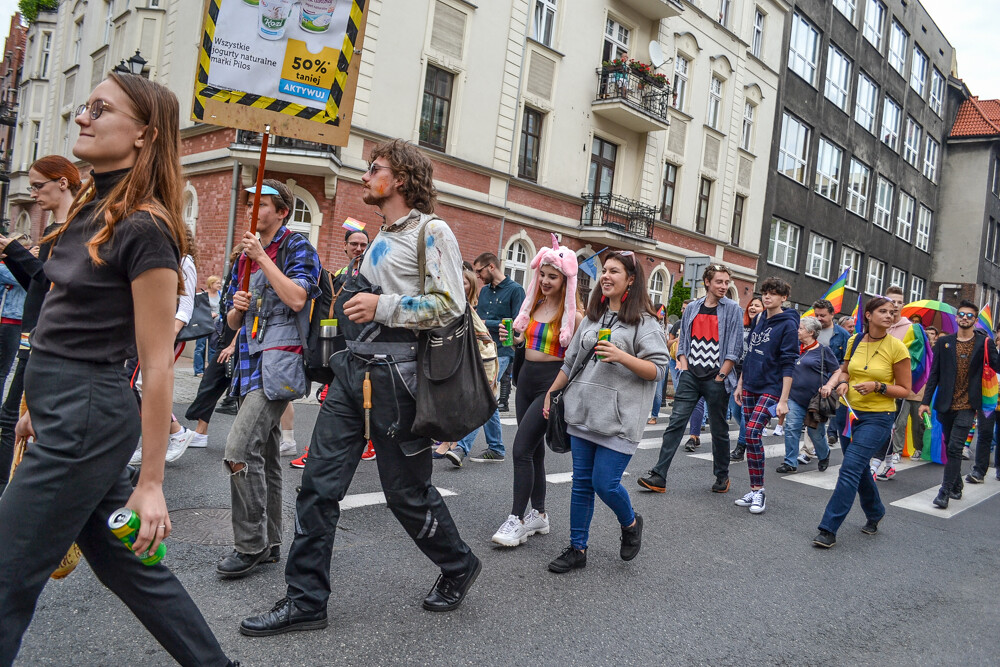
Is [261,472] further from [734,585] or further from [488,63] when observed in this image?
[488,63]

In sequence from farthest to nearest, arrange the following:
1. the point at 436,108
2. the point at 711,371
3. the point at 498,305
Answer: the point at 436,108, the point at 498,305, the point at 711,371

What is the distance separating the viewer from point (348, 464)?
3.19m

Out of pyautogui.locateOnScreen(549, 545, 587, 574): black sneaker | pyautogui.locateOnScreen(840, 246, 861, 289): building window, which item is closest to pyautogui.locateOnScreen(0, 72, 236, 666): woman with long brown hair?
pyautogui.locateOnScreen(549, 545, 587, 574): black sneaker

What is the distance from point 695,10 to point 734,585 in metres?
23.3

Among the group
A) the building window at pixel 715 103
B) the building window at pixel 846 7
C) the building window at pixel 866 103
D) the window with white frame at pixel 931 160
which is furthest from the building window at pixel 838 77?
the window with white frame at pixel 931 160

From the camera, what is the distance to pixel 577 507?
4.39m

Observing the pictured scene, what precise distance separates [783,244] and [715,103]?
718 centimetres

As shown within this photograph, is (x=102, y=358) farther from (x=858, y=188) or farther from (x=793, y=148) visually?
(x=858, y=188)

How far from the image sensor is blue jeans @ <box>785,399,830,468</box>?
8.39m

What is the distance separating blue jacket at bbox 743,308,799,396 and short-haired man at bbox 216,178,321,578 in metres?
5.12

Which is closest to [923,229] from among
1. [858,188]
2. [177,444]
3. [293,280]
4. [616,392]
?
[858,188]

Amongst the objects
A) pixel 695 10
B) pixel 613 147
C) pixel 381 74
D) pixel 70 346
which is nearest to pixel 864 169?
pixel 695 10

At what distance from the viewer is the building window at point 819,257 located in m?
31.2

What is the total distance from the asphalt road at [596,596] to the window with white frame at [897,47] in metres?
35.8
